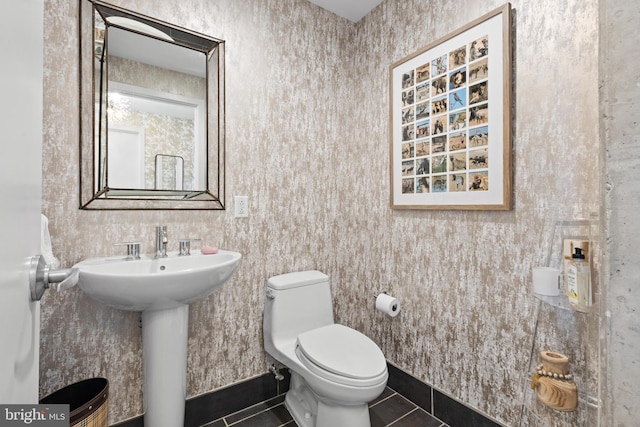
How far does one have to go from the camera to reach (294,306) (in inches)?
65.9

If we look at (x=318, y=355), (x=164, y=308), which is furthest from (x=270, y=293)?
(x=164, y=308)

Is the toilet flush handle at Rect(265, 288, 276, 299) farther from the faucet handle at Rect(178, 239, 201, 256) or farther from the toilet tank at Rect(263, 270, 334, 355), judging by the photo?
the faucet handle at Rect(178, 239, 201, 256)

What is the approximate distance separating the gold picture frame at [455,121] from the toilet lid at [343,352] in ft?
2.60

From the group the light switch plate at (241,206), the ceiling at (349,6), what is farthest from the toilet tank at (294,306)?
the ceiling at (349,6)

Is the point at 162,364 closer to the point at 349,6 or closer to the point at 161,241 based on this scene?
the point at 161,241

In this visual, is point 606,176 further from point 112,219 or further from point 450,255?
point 112,219

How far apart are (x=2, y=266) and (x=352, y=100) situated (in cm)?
209

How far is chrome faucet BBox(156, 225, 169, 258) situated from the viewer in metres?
1.41

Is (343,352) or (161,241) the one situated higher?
(161,241)

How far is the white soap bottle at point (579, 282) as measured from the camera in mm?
1036

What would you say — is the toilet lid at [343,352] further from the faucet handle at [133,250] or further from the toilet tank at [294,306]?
the faucet handle at [133,250]

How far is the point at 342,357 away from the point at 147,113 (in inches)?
58.9

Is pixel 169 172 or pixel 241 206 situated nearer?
pixel 169 172

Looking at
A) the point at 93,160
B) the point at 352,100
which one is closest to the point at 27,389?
the point at 93,160
